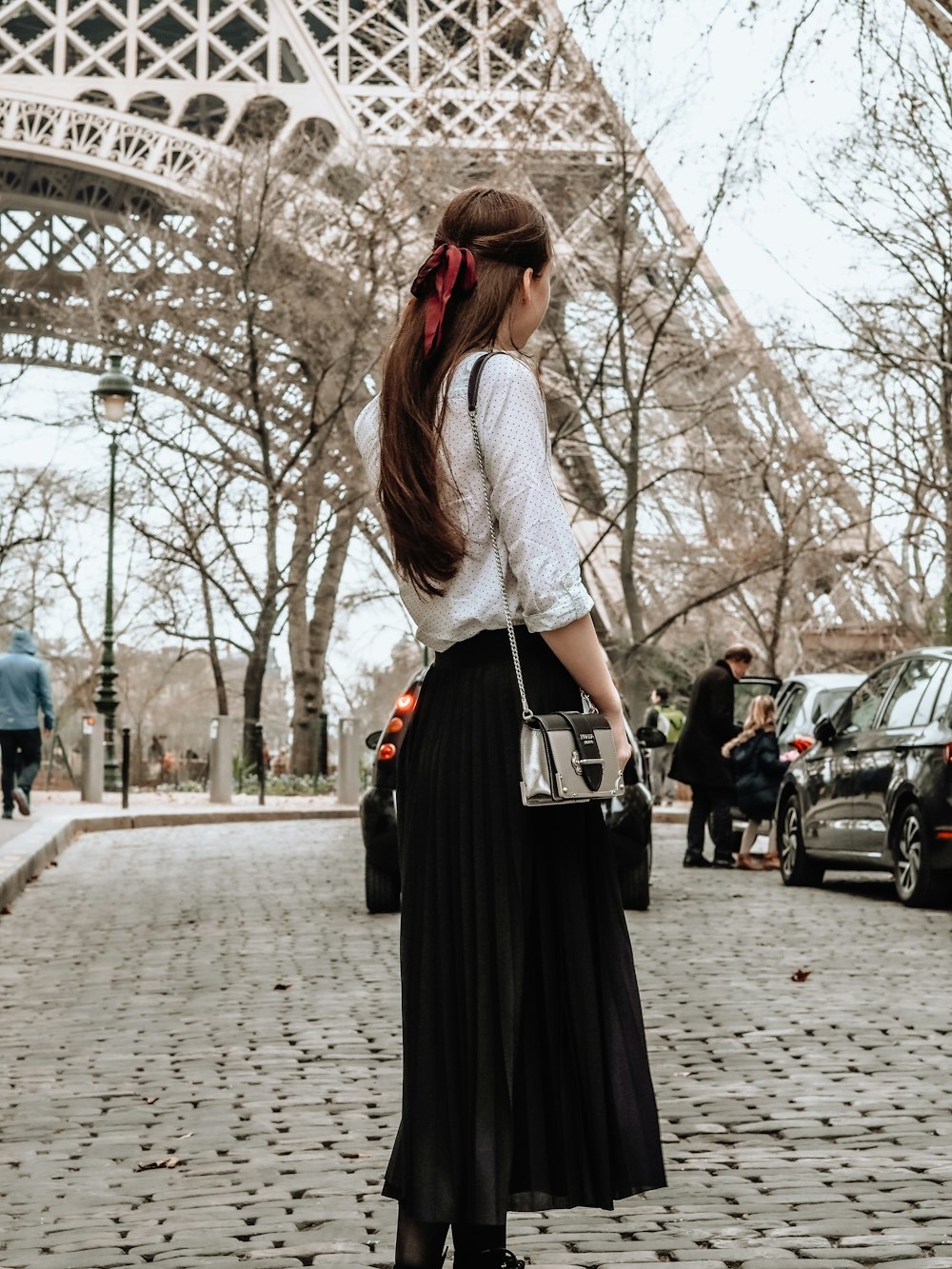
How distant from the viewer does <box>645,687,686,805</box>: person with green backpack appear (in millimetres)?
22531

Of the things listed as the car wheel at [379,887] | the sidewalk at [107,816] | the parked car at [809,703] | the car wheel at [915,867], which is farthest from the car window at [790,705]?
the car wheel at [379,887]

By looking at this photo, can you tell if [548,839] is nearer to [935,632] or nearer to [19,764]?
[19,764]

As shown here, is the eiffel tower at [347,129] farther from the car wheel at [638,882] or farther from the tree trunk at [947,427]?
the car wheel at [638,882]

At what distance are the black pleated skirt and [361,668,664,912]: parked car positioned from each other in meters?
6.41

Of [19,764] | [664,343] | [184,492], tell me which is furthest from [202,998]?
[184,492]

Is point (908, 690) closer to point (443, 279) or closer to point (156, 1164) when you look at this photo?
point (156, 1164)

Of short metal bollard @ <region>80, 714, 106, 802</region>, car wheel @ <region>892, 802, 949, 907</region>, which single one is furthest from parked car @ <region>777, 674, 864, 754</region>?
short metal bollard @ <region>80, 714, 106, 802</region>

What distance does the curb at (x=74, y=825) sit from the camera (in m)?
12.0

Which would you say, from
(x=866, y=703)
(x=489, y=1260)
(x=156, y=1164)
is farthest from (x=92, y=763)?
(x=489, y=1260)

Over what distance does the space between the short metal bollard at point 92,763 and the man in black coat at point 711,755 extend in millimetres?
10581

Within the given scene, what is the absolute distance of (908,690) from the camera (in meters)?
11.9

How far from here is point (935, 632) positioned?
21.8 meters

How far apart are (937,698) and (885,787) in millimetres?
679

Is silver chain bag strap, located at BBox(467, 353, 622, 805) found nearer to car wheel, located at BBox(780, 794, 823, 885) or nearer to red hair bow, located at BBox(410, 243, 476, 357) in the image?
red hair bow, located at BBox(410, 243, 476, 357)
